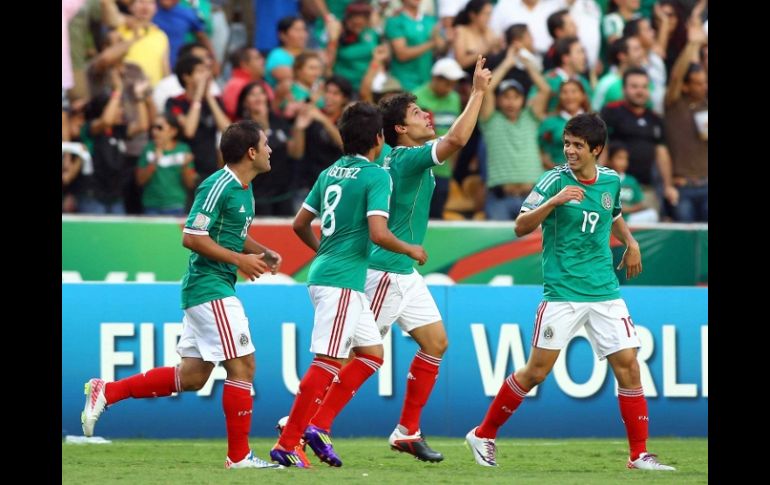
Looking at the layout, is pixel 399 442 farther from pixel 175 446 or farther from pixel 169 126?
pixel 169 126

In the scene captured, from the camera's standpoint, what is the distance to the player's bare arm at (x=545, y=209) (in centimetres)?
800

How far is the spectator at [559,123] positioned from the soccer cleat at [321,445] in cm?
609

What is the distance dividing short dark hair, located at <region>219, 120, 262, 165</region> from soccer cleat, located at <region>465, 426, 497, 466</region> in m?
2.26

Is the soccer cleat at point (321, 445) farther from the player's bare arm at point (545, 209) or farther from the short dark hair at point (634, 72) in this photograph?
the short dark hair at point (634, 72)

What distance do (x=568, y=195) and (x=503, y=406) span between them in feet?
4.69

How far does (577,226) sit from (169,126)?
5703 mm

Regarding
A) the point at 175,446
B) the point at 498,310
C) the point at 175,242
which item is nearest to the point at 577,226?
the point at 498,310

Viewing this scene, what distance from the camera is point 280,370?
10.7 metres

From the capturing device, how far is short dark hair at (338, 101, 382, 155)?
8039 mm

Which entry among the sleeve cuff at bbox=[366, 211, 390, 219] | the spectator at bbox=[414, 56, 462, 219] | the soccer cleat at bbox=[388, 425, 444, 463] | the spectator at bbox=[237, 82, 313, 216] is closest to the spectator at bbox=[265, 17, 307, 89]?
the spectator at bbox=[237, 82, 313, 216]

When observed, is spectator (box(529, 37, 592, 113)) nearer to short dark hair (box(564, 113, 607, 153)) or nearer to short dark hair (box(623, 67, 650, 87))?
short dark hair (box(623, 67, 650, 87))

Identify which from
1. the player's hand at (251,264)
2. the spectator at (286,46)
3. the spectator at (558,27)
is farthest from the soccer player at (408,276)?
the spectator at (558,27)

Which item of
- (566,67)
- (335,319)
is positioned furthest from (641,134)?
(335,319)

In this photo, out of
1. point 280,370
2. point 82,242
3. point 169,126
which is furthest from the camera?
point 169,126
